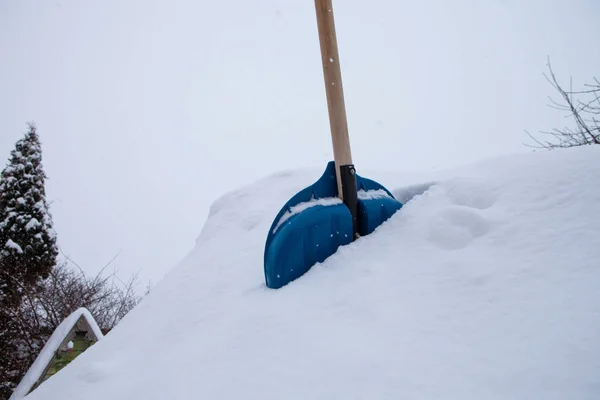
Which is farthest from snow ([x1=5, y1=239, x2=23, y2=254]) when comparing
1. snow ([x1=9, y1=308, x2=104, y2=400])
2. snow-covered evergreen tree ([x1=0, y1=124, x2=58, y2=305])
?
snow ([x1=9, y1=308, x2=104, y2=400])

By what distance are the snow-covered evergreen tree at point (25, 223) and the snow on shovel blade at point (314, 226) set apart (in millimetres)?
10790

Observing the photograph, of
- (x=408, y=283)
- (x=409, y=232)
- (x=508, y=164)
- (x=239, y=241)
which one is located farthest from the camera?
(x=239, y=241)

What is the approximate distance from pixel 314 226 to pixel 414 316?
24.8 inches

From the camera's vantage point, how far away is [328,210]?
5.30ft

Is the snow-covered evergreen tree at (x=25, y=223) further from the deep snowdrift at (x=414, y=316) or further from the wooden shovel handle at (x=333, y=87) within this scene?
the wooden shovel handle at (x=333, y=87)

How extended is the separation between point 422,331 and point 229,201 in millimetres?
2021

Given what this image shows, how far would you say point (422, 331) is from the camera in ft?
3.18

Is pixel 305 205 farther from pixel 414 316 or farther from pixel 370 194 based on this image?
pixel 414 316

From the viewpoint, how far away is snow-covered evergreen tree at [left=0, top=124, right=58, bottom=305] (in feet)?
31.4

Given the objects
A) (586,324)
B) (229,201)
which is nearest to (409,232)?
(586,324)

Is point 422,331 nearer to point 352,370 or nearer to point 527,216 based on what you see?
point 352,370

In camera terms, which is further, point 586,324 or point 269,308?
point 269,308

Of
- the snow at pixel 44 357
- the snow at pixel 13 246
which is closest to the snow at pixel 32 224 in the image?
the snow at pixel 13 246

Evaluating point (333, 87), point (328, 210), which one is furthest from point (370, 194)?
point (333, 87)
